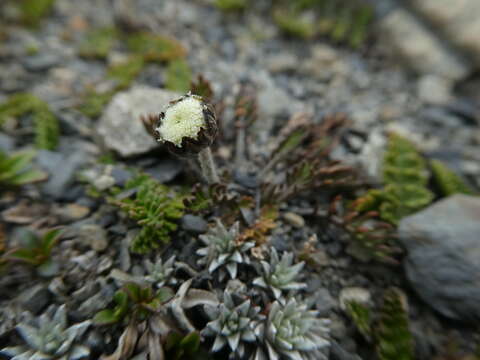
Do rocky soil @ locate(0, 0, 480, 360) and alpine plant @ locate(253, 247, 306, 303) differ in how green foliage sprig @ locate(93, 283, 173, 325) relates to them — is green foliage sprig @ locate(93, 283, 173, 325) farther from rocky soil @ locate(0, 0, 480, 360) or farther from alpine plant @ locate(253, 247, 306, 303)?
alpine plant @ locate(253, 247, 306, 303)

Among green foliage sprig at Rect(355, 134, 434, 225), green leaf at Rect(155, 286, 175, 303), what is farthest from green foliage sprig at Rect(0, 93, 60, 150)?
green foliage sprig at Rect(355, 134, 434, 225)

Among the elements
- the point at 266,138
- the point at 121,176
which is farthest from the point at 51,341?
the point at 266,138

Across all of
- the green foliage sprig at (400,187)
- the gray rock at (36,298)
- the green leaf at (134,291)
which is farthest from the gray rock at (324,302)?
the gray rock at (36,298)

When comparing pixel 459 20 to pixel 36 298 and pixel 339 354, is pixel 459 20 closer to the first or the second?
pixel 339 354

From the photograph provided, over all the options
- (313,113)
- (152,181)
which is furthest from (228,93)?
(152,181)

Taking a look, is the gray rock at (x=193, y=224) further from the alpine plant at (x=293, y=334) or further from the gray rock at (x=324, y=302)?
the gray rock at (x=324, y=302)

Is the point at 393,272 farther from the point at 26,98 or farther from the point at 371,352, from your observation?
the point at 26,98
